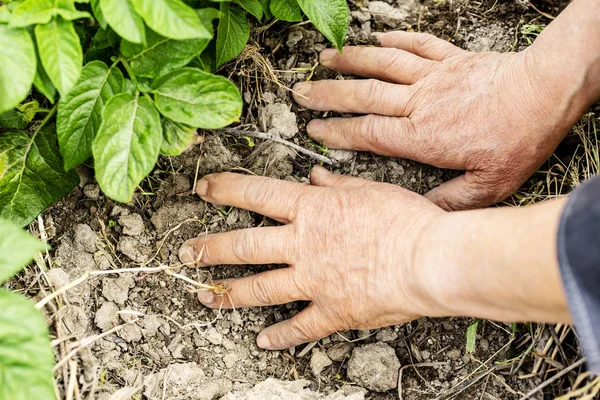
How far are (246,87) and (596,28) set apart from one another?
36.4 inches

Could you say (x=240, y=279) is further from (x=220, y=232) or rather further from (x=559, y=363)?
(x=559, y=363)

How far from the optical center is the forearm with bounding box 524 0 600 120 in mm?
1406

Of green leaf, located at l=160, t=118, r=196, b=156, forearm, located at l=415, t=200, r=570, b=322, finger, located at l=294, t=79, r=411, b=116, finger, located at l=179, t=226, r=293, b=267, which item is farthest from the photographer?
finger, located at l=294, t=79, r=411, b=116

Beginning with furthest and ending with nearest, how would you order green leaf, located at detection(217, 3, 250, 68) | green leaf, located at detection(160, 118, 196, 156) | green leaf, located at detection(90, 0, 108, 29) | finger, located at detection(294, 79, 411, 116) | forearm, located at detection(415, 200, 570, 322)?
1. finger, located at detection(294, 79, 411, 116)
2. green leaf, located at detection(217, 3, 250, 68)
3. green leaf, located at detection(160, 118, 196, 156)
4. green leaf, located at detection(90, 0, 108, 29)
5. forearm, located at detection(415, 200, 570, 322)

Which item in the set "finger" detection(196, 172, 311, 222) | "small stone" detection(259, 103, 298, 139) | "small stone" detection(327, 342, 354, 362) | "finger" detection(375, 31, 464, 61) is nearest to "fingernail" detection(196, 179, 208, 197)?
"finger" detection(196, 172, 311, 222)

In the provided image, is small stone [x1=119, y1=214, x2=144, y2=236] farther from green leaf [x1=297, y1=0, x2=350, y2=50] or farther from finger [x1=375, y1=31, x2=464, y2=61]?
finger [x1=375, y1=31, x2=464, y2=61]

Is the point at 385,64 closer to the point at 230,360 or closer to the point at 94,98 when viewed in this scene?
the point at 94,98

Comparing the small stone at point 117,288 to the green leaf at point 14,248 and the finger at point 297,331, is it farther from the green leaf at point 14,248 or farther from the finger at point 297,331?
the green leaf at point 14,248

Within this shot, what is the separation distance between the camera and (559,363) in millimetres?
1523

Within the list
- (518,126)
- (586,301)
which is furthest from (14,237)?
(518,126)

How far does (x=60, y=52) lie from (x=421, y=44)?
1.02 meters

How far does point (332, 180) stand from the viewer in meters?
1.59

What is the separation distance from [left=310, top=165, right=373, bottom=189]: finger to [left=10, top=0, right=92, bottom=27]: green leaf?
75 centimetres

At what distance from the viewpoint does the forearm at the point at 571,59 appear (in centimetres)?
141
